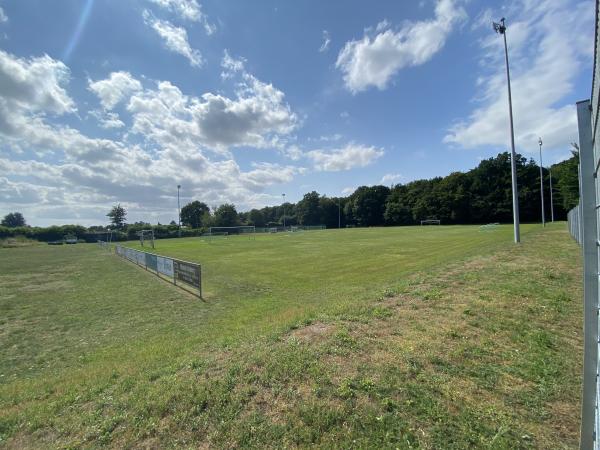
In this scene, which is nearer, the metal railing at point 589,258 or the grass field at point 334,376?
the metal railing at point 589,258

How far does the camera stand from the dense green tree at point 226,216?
124 metres

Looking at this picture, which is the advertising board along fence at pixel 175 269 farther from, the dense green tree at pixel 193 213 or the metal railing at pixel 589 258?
the dense green tree at pixel 193 213

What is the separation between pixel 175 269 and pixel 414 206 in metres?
92.3

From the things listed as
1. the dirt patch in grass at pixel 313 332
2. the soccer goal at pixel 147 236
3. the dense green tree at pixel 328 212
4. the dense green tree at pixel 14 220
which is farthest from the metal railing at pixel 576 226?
the dense green tree at pixel 14 220

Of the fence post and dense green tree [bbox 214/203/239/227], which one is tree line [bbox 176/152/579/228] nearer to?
dense green tree [bbox 214/203/239/227]

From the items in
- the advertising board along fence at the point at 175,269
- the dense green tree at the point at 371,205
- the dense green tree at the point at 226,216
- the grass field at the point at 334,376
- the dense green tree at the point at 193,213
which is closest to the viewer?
the grass field at the point at 334,376

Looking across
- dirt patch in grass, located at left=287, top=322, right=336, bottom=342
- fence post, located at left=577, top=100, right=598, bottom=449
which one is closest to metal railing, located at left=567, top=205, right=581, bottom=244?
dirt patch in grass, located at left=287, top=322, right=336, bottom=342

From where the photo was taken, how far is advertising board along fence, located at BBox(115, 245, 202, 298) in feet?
44.4

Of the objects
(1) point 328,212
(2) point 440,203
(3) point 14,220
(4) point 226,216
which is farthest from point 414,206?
(3) point 14,220

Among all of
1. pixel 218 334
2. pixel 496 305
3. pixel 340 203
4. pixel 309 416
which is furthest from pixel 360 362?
pixel 340 203

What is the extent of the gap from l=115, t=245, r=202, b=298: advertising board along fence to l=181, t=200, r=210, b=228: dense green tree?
12116 centimetres

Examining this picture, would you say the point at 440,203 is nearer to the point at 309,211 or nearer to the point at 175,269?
the point at 309,211

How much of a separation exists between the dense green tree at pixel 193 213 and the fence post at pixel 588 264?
14625 cm

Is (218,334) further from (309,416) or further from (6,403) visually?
(309,416)
